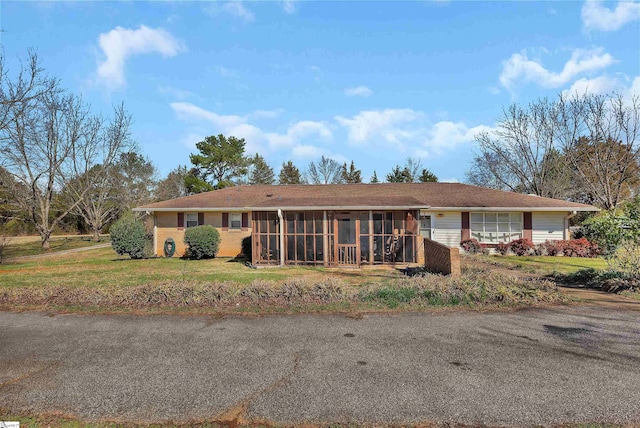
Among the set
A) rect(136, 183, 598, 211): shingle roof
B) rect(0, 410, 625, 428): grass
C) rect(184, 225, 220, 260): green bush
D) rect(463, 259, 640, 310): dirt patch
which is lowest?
rect(463, 259, 640, 310): dirt patch

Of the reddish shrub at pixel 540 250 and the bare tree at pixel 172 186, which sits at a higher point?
the bare tree at pixel 172 186

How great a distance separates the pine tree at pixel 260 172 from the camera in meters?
48.8

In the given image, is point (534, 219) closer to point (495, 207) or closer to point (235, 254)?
point (495, 207)

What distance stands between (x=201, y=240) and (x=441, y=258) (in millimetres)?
10983

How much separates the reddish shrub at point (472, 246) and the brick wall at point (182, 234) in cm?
1150

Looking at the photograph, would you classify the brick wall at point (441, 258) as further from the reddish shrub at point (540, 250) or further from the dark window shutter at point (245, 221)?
the dark window shutter at point (245, 221)

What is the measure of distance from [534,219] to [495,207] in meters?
2.44

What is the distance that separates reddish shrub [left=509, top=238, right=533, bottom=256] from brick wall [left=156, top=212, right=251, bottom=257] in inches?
545

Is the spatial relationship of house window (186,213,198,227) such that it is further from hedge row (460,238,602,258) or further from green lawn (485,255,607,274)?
green lawn (485,255,607,274)

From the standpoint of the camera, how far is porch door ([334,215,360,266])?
13344mm

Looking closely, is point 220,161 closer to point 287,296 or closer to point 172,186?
point 172,186

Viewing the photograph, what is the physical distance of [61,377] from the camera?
4066 millimetres

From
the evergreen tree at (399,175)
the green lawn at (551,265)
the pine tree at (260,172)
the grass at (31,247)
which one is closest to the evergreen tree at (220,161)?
the pine tree at (260,172)

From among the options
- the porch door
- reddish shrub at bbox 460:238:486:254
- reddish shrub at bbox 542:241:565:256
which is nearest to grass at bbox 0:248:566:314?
the porch door
